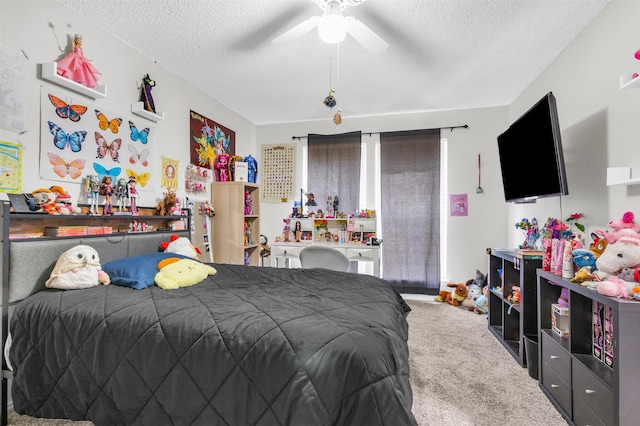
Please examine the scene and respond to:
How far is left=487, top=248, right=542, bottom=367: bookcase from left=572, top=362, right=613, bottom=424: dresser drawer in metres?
0.72

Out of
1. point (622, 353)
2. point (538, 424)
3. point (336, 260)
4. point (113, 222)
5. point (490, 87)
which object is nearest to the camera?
point (622, 353)

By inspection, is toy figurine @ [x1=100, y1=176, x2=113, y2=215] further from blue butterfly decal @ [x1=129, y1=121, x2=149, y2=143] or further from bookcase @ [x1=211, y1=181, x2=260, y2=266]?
bookcase @ [x1=211, y1=181, x2=260, y2=266]

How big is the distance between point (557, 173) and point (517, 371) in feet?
4.70

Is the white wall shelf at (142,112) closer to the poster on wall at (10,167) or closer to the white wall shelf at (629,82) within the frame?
the poster on wall at (10,167)

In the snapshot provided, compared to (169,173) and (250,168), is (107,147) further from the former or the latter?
(250,168)

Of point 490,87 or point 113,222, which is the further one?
point 490,87

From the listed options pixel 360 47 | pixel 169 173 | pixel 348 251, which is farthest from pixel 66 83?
pixel 348 251

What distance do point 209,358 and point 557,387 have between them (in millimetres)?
1961

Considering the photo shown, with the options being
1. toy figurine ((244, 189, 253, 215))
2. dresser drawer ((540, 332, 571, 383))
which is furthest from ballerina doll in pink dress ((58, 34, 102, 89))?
dresser drawer ((540, 332, 571, 383))

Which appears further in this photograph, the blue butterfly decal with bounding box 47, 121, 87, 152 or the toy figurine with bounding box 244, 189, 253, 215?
the toy figurine with bounding box 244, 189, 253, 215

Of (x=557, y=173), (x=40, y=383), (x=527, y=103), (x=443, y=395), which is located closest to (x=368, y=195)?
(x=527, y=103)

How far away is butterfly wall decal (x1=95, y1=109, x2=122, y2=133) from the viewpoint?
2320mm

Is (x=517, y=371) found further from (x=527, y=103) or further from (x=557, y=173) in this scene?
(x=527, y=103)

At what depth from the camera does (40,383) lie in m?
1.53
